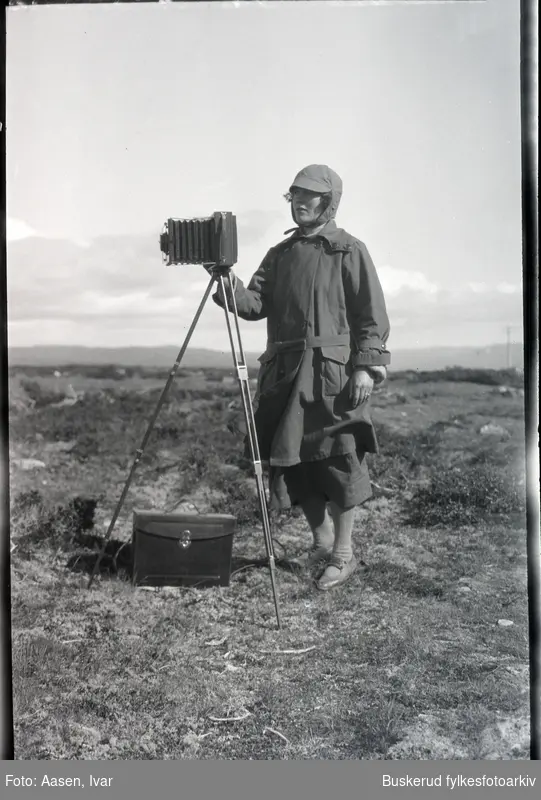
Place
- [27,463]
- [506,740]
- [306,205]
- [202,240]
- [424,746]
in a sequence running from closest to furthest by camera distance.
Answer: [424,746]
[506,740]
[202,240]
[306,205]
[27,463]

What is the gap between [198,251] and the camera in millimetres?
4207

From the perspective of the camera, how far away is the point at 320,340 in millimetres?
4246

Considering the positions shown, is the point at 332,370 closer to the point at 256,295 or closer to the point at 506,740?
the point at 256,295

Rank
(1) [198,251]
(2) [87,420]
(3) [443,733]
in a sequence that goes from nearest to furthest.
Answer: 1. (3) [443,733]
2. (1) [198,251]
3. (2) [87,420]

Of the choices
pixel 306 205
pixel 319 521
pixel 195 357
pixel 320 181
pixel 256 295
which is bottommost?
pixel 319 521

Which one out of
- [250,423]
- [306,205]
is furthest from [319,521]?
[306,205]

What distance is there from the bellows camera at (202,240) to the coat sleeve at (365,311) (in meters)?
0.65

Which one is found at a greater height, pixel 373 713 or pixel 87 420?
pixel 87 420

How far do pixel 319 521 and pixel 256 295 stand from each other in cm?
135

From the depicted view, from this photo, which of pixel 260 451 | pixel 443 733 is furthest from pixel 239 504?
pixel 443 733

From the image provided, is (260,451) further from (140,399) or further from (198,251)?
(198,251)

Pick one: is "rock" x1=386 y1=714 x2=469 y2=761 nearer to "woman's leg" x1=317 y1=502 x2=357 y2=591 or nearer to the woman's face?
"woman's leg" x1=317 y1=502 x2=357 y2=591

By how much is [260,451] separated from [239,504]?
422mm

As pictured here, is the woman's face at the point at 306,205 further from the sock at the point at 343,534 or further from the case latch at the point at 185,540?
the case latch at the point at 185,540
